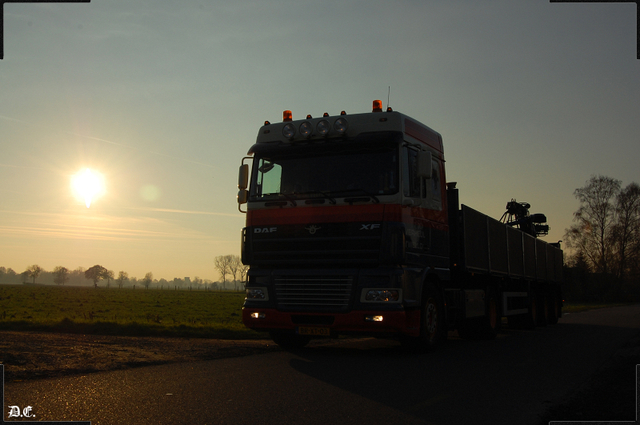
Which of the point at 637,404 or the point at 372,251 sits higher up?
the point at 372,251

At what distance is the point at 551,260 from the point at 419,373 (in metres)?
16.0

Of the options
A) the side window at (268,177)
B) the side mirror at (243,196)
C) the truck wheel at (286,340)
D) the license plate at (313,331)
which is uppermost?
the side window at (268,177)

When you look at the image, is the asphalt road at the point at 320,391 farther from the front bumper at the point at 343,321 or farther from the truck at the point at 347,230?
the truck at the point at 347,230

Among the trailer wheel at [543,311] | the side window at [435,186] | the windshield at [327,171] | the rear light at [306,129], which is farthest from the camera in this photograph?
the trailer wheel at [543,311]

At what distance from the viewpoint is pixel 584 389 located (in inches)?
252

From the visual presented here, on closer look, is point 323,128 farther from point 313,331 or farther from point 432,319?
point 432,319

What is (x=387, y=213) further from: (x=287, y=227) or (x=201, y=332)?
(x=201, y=332)

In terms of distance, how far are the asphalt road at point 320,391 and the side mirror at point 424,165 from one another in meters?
2.98

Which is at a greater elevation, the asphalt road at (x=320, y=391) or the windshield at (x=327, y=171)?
the windshield at (x=327, y=171)

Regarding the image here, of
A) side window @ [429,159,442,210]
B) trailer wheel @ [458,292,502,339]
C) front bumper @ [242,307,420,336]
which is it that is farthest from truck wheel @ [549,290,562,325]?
front bumper @ [242,307,420,336]

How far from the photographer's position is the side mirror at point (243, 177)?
398 inches

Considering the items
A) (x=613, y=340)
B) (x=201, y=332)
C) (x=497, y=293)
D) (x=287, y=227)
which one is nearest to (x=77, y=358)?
(x=287, y=227)

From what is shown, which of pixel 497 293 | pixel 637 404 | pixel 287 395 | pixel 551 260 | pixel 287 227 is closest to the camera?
pixel 637 404

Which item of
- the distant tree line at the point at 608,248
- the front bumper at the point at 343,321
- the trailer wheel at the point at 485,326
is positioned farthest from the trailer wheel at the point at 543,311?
the distant tree line at the point at 608,248
